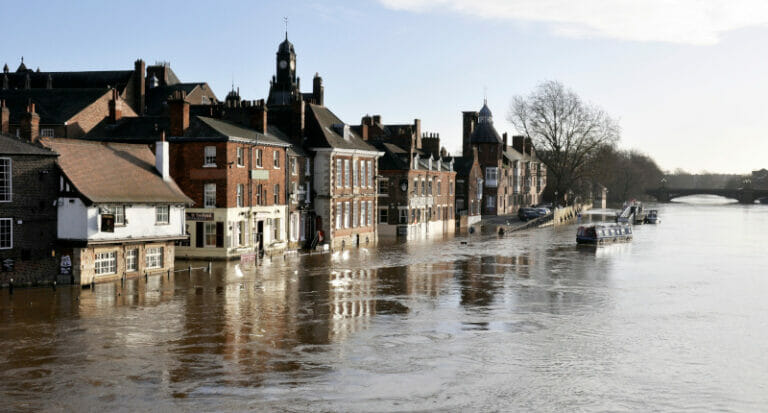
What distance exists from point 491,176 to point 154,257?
76.8m

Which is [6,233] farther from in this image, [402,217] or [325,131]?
[402,217]

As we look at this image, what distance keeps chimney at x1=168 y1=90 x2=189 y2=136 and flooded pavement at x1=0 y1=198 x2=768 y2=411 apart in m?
9.81

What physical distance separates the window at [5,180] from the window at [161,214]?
7.51 meters

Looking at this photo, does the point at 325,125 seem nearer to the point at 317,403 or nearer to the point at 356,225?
the point at 356,225

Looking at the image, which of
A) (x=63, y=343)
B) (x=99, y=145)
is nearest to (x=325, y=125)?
(x=99, y=145)

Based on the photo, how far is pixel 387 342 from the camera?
87.9 ft

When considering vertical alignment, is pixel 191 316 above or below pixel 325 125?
below

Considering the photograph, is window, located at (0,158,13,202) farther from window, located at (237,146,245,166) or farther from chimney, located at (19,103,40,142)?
window, located at (237,146,245,166)

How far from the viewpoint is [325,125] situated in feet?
205

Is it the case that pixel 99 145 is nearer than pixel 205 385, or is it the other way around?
pixel 205 385

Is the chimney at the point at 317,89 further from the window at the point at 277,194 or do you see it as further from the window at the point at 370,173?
the window at the point at 277,194

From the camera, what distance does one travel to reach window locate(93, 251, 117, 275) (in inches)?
1487

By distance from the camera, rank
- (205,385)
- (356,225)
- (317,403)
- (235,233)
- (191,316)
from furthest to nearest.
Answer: (356,225), (235,233), (191,316), (205,385), (317,403)

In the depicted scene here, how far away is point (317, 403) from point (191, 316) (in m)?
12.6
